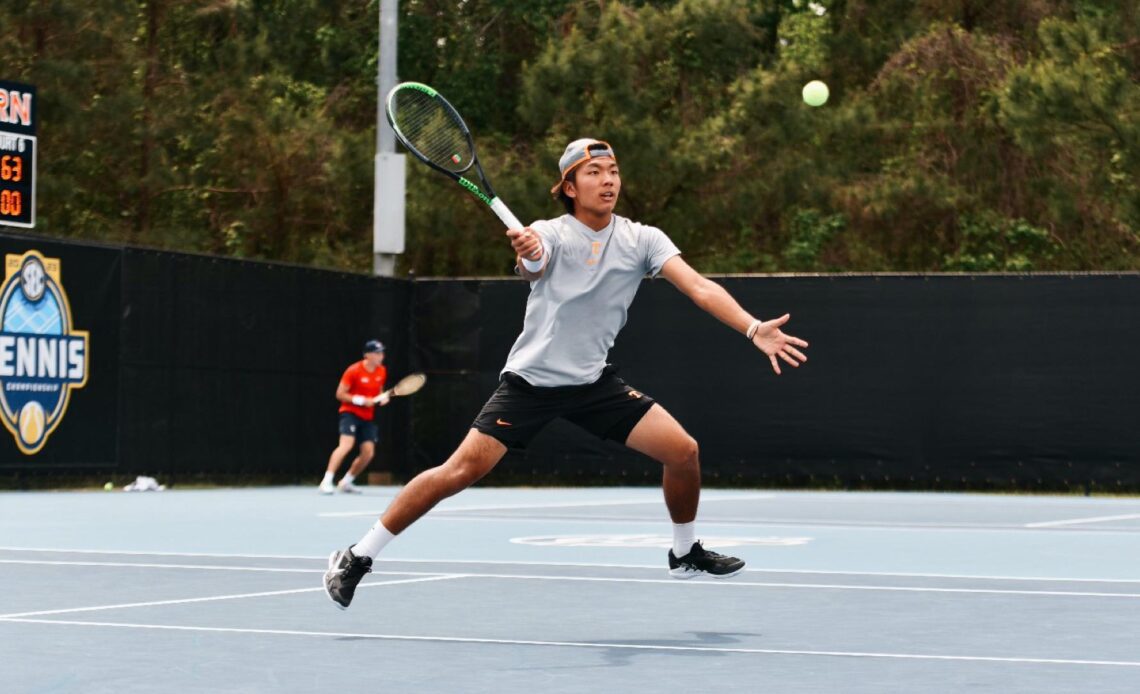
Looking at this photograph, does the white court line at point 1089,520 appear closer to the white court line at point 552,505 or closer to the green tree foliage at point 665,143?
the white court line at point 552,505

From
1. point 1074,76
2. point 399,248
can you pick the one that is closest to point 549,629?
point 399,248

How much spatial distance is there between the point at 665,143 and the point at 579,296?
755 inches

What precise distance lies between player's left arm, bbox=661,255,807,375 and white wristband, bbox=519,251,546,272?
0.49 m

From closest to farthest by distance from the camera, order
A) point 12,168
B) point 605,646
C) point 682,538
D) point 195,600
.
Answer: point 605,646 → point 682,538 → point 195,600 → point 12,168

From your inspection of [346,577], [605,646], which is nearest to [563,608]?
[346,577]

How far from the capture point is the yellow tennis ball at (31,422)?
57.2 ft

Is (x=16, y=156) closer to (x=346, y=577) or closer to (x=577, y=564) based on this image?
(x=577, y=564)

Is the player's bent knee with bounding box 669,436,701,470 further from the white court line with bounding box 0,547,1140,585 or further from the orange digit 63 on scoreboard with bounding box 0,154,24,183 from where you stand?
the orange digit 63 on scoreboard with bounding box 0,154,24,183

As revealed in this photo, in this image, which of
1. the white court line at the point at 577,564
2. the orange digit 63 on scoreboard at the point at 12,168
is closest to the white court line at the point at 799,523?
the white court line at the point at 577,564

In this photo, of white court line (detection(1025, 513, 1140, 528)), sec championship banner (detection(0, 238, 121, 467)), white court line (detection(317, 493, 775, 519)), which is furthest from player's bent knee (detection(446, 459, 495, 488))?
sec championship banner (detection(0, 238, 121, 467))

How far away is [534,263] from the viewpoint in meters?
7.21

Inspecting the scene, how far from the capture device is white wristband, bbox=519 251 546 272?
7.18 meters

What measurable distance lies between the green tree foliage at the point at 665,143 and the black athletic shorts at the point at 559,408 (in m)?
18.0

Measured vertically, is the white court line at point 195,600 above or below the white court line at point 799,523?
above
